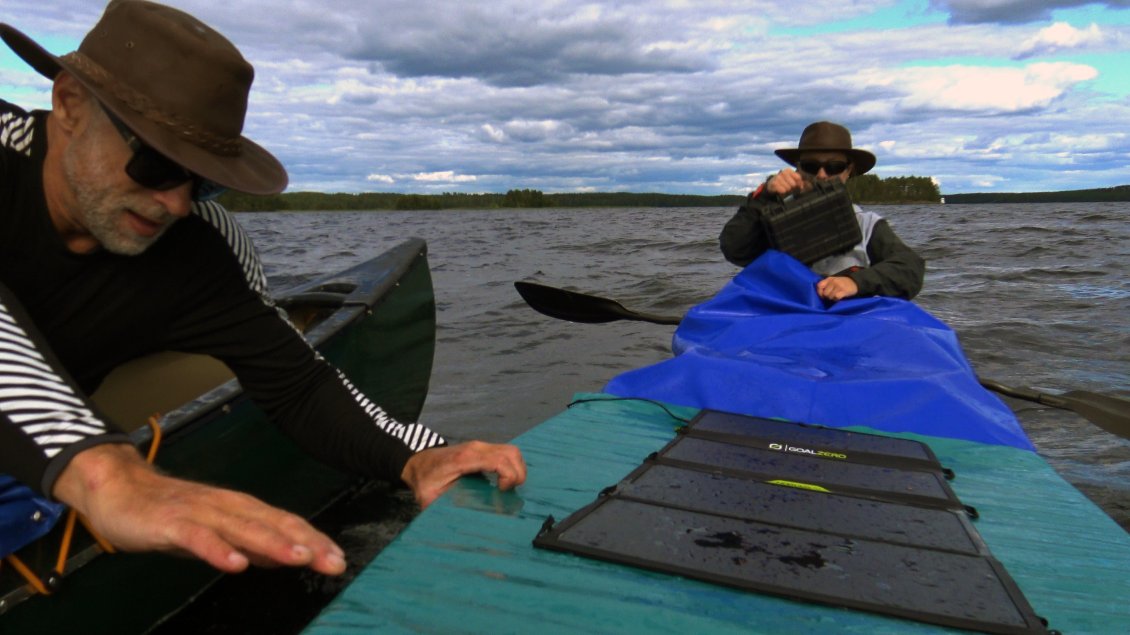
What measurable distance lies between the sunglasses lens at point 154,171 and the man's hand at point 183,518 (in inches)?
26.2

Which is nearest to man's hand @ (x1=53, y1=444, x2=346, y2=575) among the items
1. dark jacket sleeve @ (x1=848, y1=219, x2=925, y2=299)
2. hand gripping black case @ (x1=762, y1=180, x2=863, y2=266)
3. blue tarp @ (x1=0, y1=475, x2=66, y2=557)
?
blue tarp @ (x1=0, y1=475, x2=66, y2=557)

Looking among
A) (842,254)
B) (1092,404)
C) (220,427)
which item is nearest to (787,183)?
(842,254)

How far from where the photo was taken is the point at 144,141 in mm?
1689

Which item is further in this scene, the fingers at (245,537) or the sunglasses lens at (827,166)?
the sunglasses lens at (827,166)

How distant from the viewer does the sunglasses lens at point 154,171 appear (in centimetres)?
173

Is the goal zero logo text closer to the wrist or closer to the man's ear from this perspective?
the wrist

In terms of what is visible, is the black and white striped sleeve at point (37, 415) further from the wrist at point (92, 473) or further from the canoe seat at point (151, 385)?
the canoe seat at point (151, 385)

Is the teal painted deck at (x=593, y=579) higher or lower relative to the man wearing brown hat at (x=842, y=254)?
lower

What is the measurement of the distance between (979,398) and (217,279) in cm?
298

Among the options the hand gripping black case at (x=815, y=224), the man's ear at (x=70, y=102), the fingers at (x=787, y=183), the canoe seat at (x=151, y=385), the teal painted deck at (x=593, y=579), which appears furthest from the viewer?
the fingers at (x=787, y=183)

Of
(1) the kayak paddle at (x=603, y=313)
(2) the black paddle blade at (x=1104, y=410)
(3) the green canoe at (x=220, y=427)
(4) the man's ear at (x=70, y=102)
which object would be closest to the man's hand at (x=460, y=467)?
(3) the green canoe at (x=220, y=427)

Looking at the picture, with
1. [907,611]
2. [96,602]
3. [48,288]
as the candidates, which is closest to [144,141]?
[48,288]

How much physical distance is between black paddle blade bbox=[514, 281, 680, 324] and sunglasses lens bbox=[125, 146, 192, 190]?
4007 mm

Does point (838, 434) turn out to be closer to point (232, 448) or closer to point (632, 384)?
point (632, 384)
